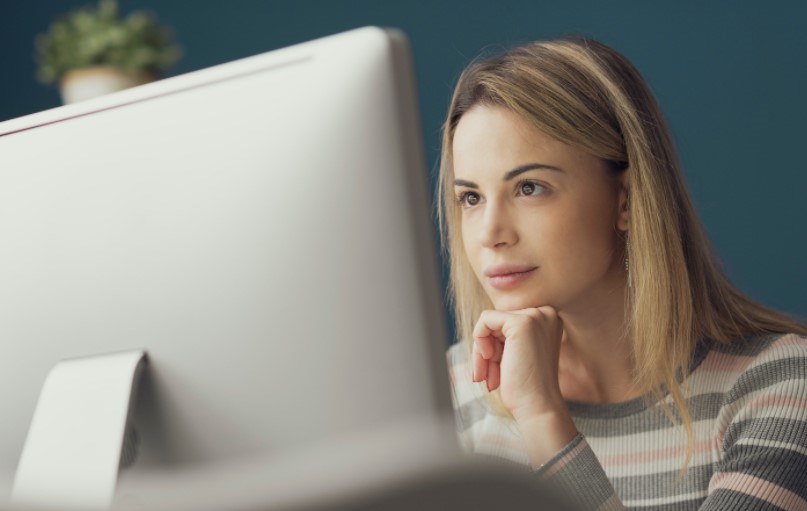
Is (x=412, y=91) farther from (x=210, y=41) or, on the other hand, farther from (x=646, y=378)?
(x=210, y=41)

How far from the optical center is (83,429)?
70cm

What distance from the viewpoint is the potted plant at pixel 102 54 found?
2.60 metres

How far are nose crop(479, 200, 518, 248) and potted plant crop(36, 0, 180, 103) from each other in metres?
1.55

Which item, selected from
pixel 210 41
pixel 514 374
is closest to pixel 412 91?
pixel 514 374

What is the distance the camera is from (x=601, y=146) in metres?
1.39

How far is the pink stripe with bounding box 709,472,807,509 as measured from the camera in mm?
1154

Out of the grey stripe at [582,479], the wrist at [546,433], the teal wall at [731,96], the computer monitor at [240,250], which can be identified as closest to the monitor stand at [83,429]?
the computer monitor at [240,250]

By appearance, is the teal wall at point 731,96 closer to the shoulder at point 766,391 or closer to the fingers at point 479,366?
the shoulder at point 766,391

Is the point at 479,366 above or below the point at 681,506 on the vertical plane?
above

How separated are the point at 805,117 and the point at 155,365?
2.15 m

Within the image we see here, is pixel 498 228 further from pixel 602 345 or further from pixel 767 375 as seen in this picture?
pixel 767 375

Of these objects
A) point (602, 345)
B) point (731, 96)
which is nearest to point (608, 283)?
point (602, 345)

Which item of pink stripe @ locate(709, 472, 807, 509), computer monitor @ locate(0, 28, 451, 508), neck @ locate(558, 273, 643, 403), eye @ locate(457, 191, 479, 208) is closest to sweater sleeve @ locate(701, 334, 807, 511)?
pink stripe @ locate(709, 472, 807, 509)

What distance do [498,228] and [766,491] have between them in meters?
0.49
